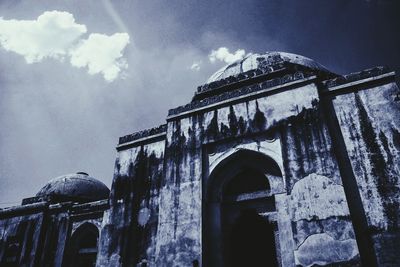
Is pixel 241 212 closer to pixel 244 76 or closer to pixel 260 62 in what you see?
pixel 244 76

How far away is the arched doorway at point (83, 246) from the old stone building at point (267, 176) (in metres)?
2.51

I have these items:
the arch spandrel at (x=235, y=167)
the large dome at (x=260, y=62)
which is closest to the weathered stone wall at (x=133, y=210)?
the arch spandrel at (x=235, y=167)

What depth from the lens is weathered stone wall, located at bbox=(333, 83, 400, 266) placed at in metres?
4.59

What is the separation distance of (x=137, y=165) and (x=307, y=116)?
14.0ft

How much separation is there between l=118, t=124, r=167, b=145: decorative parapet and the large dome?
6.98 feet

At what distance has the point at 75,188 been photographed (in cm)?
1247

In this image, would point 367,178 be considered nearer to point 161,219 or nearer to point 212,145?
point 212,145

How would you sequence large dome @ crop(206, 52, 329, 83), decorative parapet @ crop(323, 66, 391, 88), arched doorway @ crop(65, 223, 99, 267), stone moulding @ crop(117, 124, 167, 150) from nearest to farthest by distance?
decorative parapet @ crop(323, 66, 391, 88), stone moulding @ crop(117, 124, 167, 150), large dome @ crop(206, 52, 329, 83), arched doorway @ crop(65, 223, 99, 267)

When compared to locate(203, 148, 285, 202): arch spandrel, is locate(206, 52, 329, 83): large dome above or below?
above

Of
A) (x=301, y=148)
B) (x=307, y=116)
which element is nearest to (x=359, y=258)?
(x=301, y=148)

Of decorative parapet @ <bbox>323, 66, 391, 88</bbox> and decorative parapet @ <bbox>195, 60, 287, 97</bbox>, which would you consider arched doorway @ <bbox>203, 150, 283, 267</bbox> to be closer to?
decorative parapet @ <bbox>323, 66, 391, 88</bbox>

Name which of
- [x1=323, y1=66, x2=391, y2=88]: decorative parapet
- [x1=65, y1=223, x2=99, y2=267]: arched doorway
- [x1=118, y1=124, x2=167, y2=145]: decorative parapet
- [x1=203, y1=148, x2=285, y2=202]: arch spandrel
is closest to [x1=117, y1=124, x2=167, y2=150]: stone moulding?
[x1=118, y1=124, x2=167, y2=145]: decorative parapet

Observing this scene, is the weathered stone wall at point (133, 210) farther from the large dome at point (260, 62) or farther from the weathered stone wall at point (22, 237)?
the weathered stone wall at point (22, 237)

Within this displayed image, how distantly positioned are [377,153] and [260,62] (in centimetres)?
392
